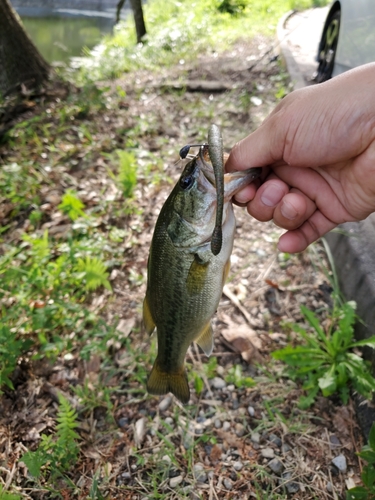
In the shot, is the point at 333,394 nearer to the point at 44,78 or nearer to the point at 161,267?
the point at 161,267

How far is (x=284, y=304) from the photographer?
3184 millimetres

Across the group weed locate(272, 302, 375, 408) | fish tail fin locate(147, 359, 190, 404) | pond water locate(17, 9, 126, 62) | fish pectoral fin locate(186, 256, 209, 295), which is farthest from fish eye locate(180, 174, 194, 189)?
pond water locate(17, 9, 126, 62)

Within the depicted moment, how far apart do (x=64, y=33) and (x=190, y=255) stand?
15185 mm

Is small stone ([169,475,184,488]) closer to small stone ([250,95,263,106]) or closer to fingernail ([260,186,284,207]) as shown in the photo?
fingernail ([260,186,284,207])

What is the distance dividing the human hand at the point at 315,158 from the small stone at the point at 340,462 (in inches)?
50.5

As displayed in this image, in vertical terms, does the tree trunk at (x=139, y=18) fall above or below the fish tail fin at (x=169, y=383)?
above

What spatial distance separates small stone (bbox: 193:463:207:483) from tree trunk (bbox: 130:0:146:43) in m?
10.2

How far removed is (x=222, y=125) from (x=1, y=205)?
305 cm

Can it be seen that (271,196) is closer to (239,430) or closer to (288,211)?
(288,211)

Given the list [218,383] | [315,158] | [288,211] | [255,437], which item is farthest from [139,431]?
[315,158]

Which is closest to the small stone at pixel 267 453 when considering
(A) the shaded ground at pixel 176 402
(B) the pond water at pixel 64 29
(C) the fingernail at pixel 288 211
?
(A) the shaded ground at pixel 176 402

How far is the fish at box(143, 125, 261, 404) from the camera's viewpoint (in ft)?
5.78

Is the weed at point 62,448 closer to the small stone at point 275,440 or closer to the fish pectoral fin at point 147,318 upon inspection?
the fish pectoral fin at point 147,318

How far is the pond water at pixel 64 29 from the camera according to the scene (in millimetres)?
11695
